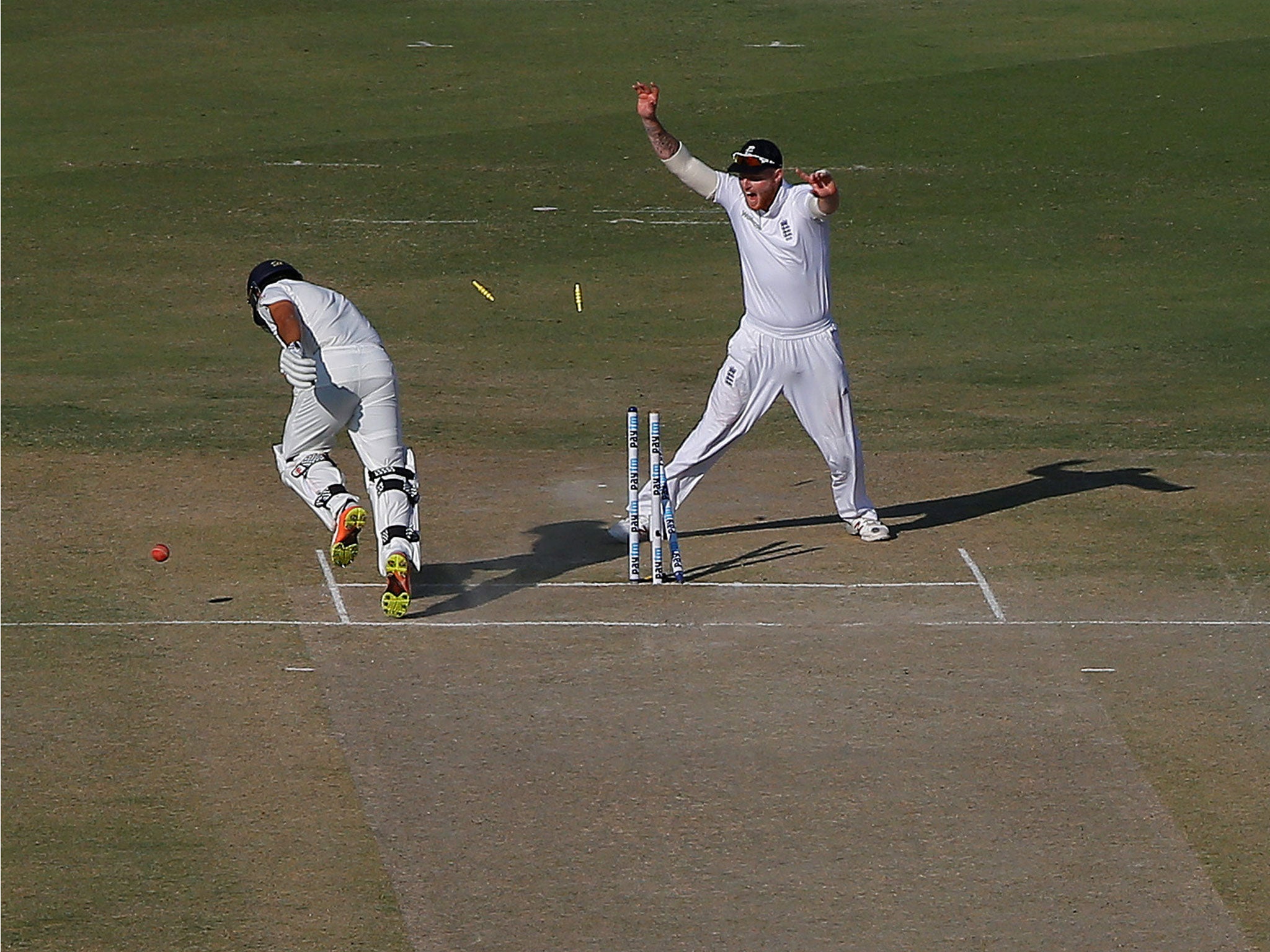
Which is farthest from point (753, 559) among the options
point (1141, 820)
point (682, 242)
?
point (682, 242)

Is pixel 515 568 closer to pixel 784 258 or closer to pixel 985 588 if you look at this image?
pixel 784 258

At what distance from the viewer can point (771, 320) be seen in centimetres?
1207

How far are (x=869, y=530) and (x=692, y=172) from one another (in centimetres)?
221

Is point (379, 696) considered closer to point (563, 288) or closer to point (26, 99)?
point (563, 288)

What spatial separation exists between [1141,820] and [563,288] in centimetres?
1073

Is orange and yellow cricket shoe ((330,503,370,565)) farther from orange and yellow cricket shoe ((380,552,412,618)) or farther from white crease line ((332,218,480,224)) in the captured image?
white crease line ((332,218,480,224))

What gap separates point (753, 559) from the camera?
1217 cm

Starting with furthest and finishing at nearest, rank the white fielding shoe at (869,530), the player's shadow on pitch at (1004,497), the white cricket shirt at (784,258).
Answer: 1. the player's shadow on pitch at (1004,497)
2. the white fielding shoe at (869,530)
3. the white cricket shirt at (784,258)

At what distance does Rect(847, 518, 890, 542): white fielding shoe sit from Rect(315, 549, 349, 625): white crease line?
2.89 metres

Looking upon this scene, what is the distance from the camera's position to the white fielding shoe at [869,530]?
41.0 ft

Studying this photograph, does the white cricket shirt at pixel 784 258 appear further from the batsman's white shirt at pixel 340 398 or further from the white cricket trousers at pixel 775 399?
the batsman's white shirt at pixel 340 398

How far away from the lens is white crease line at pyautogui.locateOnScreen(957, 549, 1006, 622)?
1130cm

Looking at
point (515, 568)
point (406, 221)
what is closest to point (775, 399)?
point (515, 568)

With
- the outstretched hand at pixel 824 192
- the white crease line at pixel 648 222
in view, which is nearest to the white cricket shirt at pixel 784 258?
the outstretched hand at pixel 824 192
